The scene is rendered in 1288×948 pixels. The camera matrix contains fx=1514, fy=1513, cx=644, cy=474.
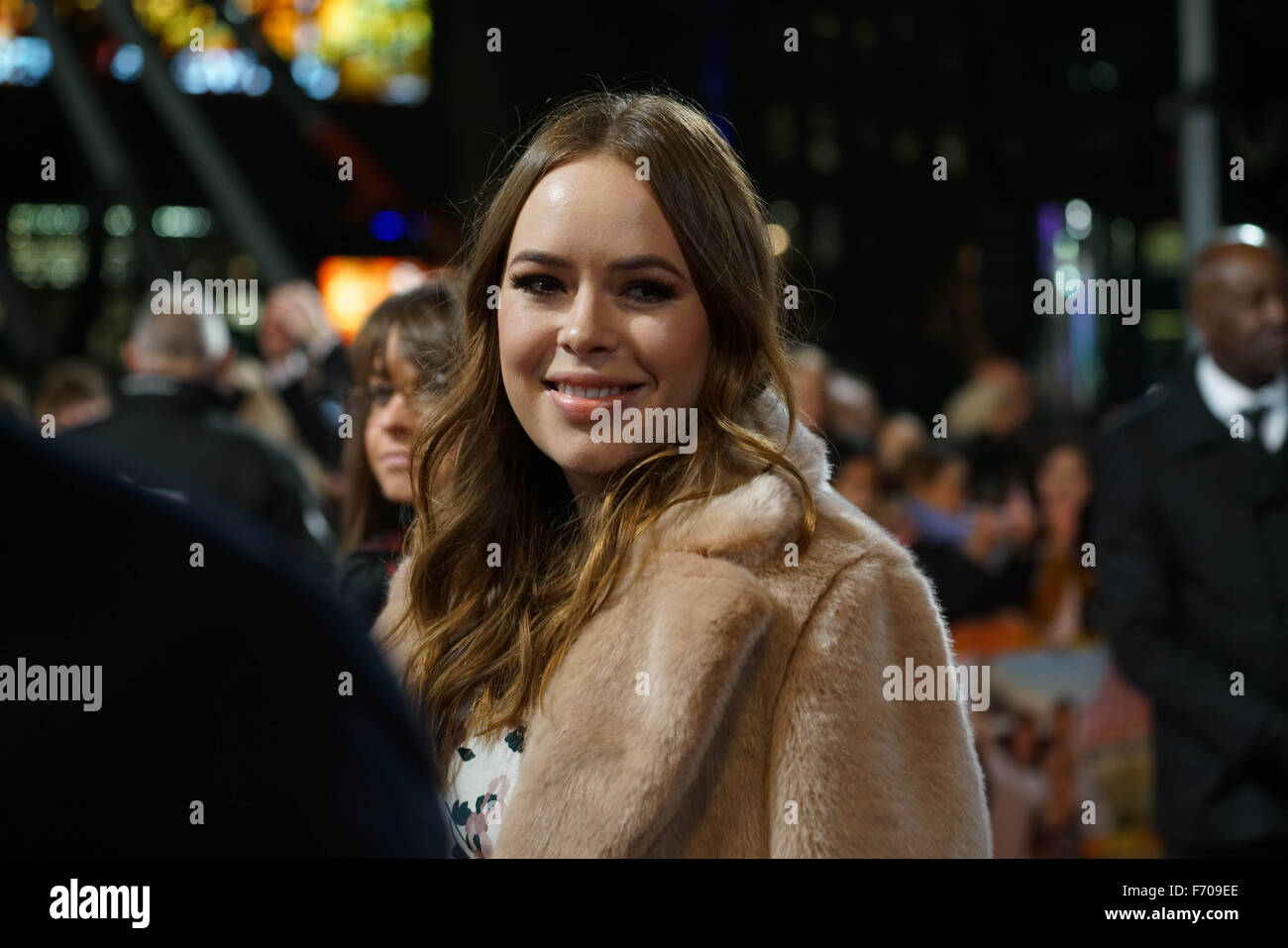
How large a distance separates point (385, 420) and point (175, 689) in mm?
2238

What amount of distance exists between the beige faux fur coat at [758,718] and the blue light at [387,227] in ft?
57.2

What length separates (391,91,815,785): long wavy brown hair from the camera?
2020mm

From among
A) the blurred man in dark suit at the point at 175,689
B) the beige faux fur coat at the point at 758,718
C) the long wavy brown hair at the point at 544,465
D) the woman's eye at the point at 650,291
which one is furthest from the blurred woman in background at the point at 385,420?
the blurred man in dark suit at the point at 175,689

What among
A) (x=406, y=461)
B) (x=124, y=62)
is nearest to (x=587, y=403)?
(x=406, y=461)

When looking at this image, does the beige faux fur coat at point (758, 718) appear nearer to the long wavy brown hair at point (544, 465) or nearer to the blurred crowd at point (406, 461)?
the long wavy brown hair at point (544, 465)

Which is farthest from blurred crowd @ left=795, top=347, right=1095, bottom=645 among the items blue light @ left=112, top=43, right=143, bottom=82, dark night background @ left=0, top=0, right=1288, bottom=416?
blue light @ left=112, top=43, right=143, bottom=82

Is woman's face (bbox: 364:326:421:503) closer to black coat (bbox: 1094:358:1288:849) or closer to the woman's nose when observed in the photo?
the woman's nose

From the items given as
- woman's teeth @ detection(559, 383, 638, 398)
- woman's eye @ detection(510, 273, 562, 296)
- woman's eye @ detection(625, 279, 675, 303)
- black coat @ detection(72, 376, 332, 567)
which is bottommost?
black coat @ detection(72, 376, 332, 567)

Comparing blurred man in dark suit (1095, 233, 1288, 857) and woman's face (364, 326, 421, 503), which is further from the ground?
woman's face (364, 326, 421, 503)

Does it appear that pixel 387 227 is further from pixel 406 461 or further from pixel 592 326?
pixel 592 326

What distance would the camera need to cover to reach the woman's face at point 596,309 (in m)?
2.02

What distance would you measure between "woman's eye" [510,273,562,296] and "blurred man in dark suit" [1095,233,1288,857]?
2.46m
